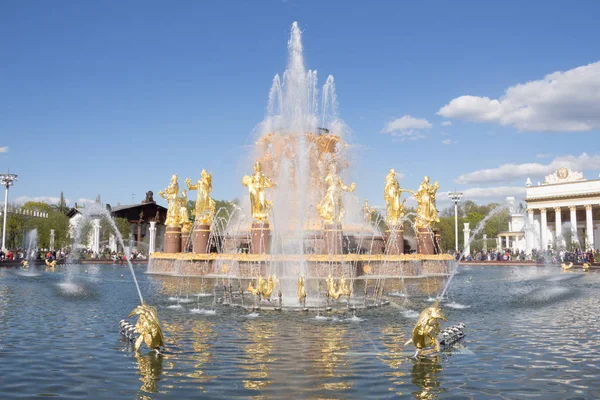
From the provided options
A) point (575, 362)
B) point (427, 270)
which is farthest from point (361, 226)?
point (575, 362)

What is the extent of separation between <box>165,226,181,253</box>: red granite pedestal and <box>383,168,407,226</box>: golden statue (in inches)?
643

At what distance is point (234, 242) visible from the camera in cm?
3853

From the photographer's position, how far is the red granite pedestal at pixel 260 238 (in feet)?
103

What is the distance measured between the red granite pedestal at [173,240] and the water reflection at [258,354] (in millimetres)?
25955

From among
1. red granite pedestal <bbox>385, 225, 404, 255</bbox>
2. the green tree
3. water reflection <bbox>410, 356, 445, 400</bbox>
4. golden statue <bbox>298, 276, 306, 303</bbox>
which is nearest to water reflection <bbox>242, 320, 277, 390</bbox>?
water reflection <bbox>410, 356, 445, 400</bbox>

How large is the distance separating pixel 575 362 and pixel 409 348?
3.31 meters

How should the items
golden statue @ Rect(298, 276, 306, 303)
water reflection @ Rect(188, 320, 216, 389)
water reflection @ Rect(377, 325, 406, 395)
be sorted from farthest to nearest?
golden statue @ Rect(298, 276, 306, 303) → water reflection @ Rect(188, 320, 216, 389) → water reflection @ Rect(377, 325, 406, 395)

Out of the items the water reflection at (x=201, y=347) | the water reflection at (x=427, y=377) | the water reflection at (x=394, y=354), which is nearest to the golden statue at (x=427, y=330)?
the water reflection at (x=427, y=377)

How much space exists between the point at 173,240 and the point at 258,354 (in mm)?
30470

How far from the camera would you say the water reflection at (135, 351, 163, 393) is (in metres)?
8.32

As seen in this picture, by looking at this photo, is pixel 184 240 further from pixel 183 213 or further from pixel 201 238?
pixel 201 238

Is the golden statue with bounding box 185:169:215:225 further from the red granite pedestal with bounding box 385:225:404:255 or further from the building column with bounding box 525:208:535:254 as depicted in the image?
the building column with bounding box 525:208:535:254

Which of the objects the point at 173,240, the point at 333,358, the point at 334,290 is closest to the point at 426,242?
the point at 334,290

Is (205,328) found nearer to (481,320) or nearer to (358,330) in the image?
(358,330)
